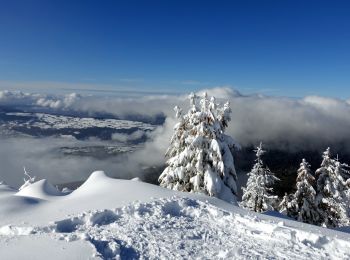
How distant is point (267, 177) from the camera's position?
115ft

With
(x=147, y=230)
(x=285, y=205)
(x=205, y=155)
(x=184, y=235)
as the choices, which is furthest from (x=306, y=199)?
(x=147, y=230)

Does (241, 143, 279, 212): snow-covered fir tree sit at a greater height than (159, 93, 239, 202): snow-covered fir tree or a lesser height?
lesser

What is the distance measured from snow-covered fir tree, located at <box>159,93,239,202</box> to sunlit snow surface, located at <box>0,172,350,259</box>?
363 inches

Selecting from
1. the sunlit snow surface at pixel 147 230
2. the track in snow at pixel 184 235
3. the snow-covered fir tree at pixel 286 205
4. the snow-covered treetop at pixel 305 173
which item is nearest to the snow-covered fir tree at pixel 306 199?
the snow-covered treetop at pixel 305 173

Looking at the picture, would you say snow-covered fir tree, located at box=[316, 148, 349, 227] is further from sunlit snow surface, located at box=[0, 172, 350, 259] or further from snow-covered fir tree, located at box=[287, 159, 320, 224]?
sunlit snow surface, located at box=[0, 172, 350, 259]

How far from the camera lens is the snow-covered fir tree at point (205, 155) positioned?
21.6 m

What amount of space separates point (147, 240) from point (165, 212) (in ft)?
7.57

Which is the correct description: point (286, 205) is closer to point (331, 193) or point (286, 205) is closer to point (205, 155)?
point (331, 193)

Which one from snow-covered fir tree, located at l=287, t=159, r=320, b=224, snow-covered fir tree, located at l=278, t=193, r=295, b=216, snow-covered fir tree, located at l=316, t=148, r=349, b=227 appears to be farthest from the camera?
snow-covered fir tree, located at l=278, t=193, r=295, b=216

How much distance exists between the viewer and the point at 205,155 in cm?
2227

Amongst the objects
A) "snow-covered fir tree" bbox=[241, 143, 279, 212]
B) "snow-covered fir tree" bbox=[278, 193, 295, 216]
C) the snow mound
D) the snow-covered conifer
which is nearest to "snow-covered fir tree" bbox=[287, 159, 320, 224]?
"snow-covered fir tree" bbox=[278, 193, 295, 216]

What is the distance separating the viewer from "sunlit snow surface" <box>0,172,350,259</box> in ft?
25.2

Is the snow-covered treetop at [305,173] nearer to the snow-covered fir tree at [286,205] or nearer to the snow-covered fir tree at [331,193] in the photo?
the snow-covered fir tree at [331,193]

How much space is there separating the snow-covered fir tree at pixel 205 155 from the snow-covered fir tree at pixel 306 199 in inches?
462
